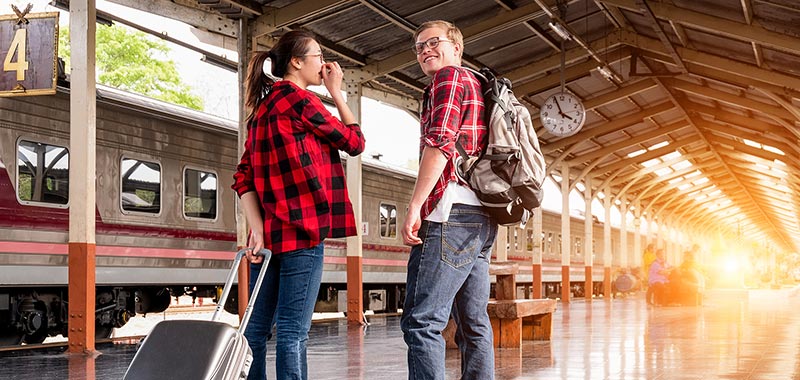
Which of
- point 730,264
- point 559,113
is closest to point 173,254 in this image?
point 559,113

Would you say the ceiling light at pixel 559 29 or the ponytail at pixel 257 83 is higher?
the ceiling light at pixel 559 29

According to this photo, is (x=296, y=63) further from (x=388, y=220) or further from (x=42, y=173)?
(x=388, y=220)

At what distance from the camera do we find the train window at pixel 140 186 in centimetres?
1180

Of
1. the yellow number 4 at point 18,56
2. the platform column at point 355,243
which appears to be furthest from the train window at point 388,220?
the yellow number 4 at point 18,56

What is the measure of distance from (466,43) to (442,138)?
12.3 meters

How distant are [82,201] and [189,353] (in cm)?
656

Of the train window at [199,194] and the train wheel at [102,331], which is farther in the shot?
the train window at [199,194]

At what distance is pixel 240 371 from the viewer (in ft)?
11.6

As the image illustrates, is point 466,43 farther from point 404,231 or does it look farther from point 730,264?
point 730,264

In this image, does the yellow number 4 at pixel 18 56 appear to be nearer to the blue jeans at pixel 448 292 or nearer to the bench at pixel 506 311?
the bench at pixel 506 311

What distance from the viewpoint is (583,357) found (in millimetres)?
8234

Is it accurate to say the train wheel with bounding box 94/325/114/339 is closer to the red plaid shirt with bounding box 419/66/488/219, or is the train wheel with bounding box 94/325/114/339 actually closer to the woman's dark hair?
the woman's dark hair

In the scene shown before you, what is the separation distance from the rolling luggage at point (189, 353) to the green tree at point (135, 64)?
41.6 metres

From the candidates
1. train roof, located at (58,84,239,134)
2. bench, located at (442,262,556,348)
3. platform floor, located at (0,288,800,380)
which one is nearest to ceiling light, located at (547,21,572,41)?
platform floor, located at (0,288,800,380)
